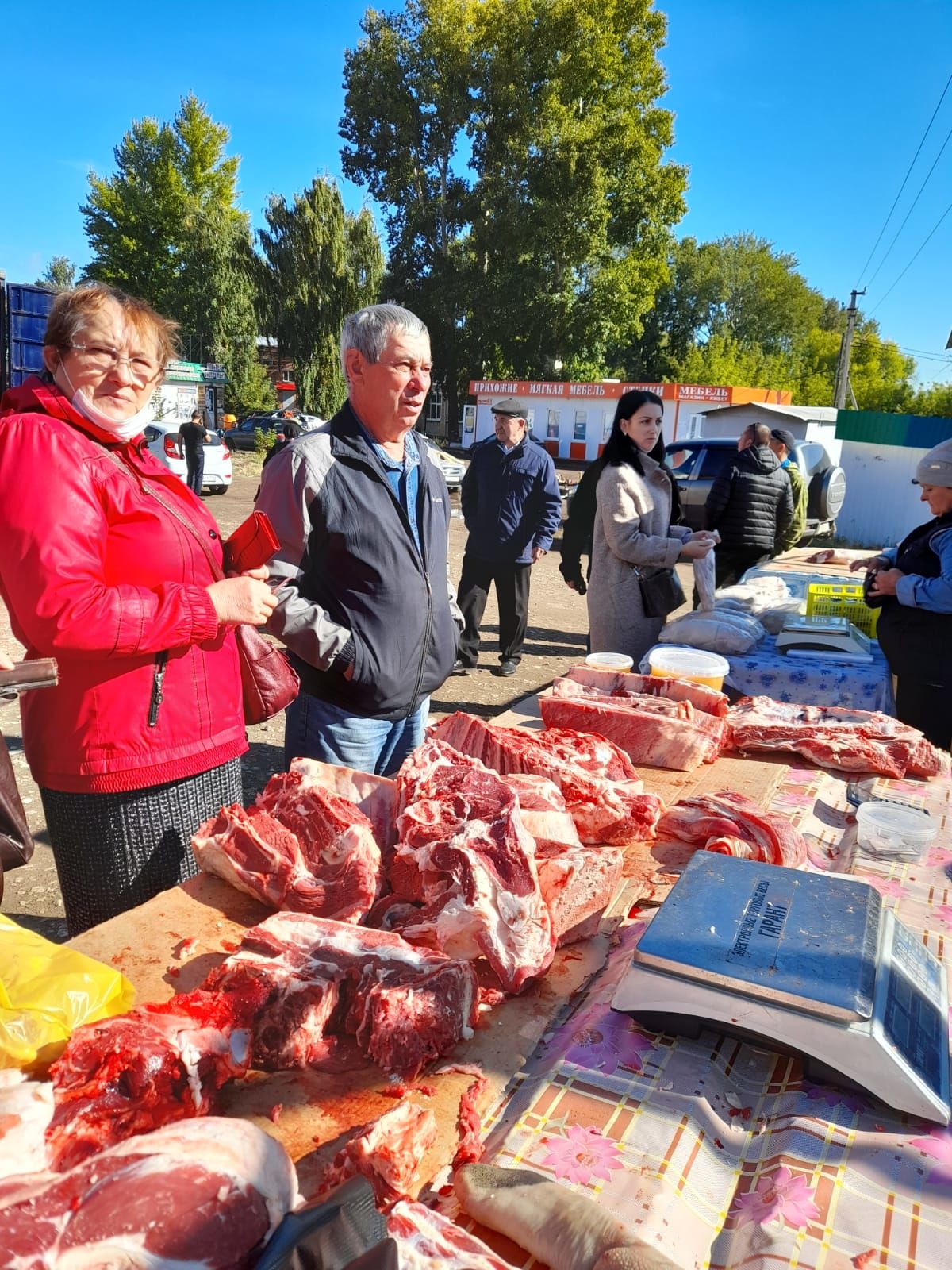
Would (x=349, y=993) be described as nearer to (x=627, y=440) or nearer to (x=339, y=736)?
(x=339, y=736)

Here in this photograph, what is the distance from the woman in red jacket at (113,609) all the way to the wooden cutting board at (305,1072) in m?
0.27

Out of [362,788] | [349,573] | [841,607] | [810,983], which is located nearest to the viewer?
[810,983]

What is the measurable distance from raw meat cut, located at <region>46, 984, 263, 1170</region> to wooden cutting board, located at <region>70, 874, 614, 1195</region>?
8 cm

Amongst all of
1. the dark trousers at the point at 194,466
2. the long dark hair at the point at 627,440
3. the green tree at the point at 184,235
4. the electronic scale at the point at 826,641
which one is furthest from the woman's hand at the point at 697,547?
the green tree at the point at 184,235

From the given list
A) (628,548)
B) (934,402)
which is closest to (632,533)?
(628,548)

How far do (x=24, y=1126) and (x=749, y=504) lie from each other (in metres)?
7.47

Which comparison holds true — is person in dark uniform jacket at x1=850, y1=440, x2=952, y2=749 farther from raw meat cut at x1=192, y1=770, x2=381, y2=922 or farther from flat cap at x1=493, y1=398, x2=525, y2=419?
flat cap at x1=493, y1=398, x2=525, y2=419

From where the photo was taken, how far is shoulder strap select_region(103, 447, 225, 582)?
6.68ft

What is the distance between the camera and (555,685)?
138 inches

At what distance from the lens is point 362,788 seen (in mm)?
2293

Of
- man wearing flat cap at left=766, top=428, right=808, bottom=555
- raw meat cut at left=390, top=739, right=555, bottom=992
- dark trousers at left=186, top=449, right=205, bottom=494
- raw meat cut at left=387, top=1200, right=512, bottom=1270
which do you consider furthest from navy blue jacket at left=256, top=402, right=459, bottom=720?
dark trousers at left=186, top=449, right=205, bottom=494

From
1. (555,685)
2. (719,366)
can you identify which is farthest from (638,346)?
(555,685)

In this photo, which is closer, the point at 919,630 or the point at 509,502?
the point at 919,630

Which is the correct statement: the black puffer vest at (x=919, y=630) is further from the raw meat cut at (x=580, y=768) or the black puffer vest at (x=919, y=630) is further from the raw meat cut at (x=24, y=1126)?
the raw meat cut at (x=24, y=1126)
